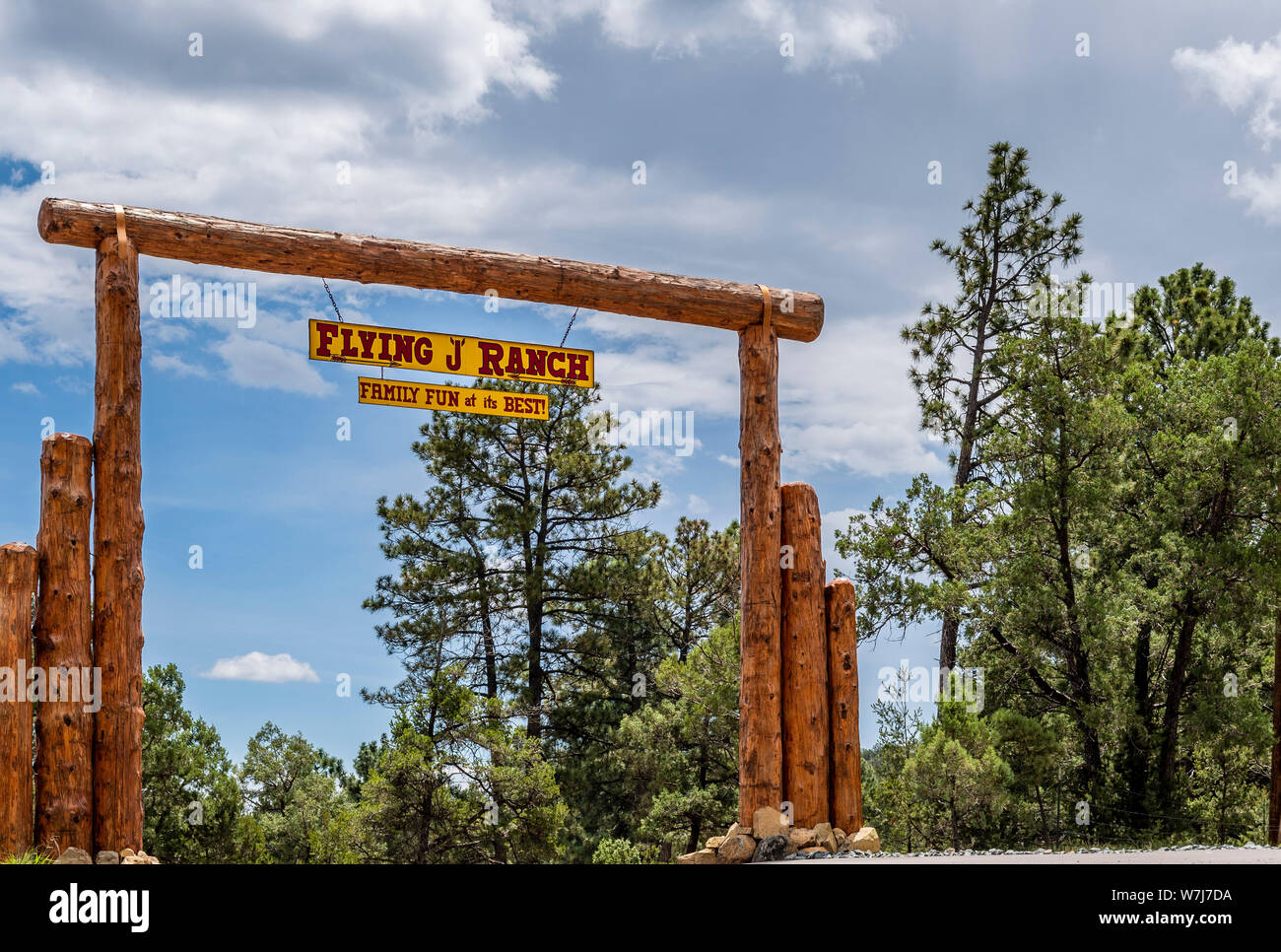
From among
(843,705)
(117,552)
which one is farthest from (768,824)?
(117,552)

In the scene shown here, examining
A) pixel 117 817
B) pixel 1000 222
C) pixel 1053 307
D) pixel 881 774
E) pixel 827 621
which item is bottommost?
pixel 881 774

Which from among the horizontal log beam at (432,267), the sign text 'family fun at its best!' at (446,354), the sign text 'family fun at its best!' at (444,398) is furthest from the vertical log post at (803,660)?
the sign text 'family fun at its best!' at (444,398)

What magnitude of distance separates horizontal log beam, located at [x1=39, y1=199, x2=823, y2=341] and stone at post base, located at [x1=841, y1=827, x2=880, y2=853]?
3.78 m

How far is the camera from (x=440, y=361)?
26.4 feet

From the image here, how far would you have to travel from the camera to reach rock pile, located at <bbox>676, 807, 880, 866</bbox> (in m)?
7.74

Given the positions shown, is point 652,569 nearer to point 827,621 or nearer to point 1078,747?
point 1078,747

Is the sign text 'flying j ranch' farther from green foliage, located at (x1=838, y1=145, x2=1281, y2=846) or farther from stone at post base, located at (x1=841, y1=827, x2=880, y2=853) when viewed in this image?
green foliage, located at (x1=838, y1=145, x2=1281, y2=846)

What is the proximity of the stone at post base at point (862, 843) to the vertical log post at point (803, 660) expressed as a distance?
24 cm

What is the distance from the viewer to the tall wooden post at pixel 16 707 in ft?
21.8

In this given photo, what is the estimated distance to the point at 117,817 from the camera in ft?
23.0

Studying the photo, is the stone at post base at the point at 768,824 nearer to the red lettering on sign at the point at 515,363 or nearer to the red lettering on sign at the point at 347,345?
the red lettering on sign at the point at 515,363

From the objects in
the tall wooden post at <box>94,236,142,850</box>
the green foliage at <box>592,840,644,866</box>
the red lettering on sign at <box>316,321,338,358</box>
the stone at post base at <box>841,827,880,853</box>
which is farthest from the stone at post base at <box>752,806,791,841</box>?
the green foliage at <box>592,840,644,866</box>
